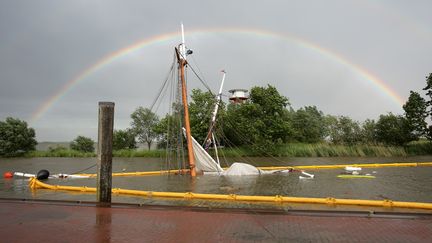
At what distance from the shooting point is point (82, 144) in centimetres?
7362

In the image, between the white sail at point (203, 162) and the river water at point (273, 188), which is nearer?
the river water at point (273, 188)

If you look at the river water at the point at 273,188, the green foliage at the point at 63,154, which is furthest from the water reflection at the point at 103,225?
the green foliage at the point at 63,154

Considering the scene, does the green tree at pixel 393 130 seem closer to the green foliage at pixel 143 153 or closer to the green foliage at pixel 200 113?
the green foliage at pixel 200 113

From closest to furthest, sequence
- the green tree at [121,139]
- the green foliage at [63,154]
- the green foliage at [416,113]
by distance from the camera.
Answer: the green foliage at [416,113] < the green foliage at [63,154] < the green tree at [121,139]

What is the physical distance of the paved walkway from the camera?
26.5 feet

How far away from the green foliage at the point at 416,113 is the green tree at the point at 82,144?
5830cm

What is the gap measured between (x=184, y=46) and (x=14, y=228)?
19781 millimetres

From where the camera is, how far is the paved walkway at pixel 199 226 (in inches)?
318

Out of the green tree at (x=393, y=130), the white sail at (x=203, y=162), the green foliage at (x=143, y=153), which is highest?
the green tree at (x=393, y=130)

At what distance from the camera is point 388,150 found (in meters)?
49.9

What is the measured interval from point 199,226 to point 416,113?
56.7 metres

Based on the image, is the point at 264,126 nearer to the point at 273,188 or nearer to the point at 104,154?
the point at 273,188

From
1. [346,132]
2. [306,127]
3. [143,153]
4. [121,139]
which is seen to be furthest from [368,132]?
[121,139]

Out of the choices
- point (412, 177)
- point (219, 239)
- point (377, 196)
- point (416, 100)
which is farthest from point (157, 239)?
point (416, 100)
